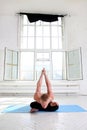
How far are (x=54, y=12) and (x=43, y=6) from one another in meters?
0.51

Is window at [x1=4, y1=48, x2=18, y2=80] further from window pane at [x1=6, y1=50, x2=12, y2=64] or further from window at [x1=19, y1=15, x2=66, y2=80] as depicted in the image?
window at [x1=19, y1=15, x2=66, y2=80]

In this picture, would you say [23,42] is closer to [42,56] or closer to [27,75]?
[42,56]

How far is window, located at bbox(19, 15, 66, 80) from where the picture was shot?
620cm

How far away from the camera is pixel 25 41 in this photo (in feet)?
21.1

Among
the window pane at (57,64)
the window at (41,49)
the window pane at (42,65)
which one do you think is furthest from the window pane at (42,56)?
the window pane at (57,64)

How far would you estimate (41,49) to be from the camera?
630 centimetres

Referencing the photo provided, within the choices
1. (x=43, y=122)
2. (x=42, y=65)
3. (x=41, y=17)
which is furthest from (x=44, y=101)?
(x=41, y=17)

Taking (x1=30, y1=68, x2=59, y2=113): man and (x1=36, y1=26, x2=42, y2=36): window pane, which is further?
(x1=36, y1=26, x2=42, y2=36): window pane

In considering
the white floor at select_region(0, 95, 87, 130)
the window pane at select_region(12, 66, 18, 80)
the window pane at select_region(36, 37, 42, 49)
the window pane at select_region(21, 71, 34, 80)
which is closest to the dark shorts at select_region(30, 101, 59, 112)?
the white floor at select_region(0, 95, 87, 130)

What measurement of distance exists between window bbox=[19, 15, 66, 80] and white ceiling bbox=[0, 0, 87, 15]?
1.23 ft

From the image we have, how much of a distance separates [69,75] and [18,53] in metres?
2.10

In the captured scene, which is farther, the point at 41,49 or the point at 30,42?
the point at 30,42

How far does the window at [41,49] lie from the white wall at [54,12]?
0.32m

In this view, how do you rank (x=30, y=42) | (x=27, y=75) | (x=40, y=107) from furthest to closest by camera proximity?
1. (x=30, y=42)
2. (x=27, y=75)
3. (x=40, y=107)
